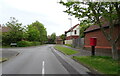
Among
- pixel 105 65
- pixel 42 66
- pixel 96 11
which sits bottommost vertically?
pixel 42 66

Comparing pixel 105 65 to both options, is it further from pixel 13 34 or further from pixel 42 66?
pixel 13 34

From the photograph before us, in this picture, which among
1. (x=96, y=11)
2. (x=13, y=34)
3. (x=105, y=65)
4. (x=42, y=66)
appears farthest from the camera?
(x=13, y=34)

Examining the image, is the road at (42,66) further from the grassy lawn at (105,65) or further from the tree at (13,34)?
the tree at (13,34)

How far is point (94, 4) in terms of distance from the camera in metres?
13.2

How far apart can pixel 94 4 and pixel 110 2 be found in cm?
128

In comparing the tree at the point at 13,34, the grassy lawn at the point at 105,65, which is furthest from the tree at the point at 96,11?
the tree at the point at 13,34

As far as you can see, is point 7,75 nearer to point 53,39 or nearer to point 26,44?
point 26,44

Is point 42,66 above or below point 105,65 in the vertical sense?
below

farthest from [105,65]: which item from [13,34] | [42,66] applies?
[13,34]

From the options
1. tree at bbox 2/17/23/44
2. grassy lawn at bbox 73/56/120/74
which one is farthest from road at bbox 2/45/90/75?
tree at bbox 2/17/23/44

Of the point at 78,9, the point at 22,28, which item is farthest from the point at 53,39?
the point at 78,9

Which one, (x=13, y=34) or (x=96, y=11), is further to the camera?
(x=13, y=34)

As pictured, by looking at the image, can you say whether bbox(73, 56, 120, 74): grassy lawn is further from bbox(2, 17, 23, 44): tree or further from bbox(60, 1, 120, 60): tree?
bbox(2, 17, 23, 44): tree

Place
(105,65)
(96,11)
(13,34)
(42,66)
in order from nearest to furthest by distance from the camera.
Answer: (105,65) < (42,66) < (96,11) < (13,34)
